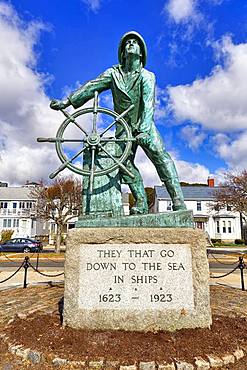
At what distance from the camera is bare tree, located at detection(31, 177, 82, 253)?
25.4 meters

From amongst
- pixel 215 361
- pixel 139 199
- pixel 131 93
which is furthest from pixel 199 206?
pixel 215 361

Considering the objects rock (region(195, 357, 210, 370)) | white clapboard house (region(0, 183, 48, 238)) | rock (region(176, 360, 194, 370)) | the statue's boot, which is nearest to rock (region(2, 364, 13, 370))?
rock (region(176, 360, 194, 370))

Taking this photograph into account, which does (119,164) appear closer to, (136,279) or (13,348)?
(136,279)

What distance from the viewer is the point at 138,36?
15.6 ft

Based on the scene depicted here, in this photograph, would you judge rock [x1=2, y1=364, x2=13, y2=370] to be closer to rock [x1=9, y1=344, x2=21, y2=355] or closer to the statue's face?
rock [x1=9, y1=344, x2=21, y2=355]

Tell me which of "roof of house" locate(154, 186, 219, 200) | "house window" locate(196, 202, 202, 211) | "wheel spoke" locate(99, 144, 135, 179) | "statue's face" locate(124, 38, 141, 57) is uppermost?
"roof of house" locate(154, 186, 219, 200)

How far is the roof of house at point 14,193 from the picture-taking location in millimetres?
44469

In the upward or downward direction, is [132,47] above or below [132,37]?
below

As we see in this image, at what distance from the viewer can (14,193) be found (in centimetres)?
4534

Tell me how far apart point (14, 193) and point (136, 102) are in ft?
143

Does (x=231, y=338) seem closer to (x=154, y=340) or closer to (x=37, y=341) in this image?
(x=154, y=340)

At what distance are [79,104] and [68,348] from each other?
3.44 metres

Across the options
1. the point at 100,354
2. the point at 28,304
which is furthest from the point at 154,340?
the point at 28,304

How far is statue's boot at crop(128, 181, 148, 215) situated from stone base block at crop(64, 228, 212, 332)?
716mm
